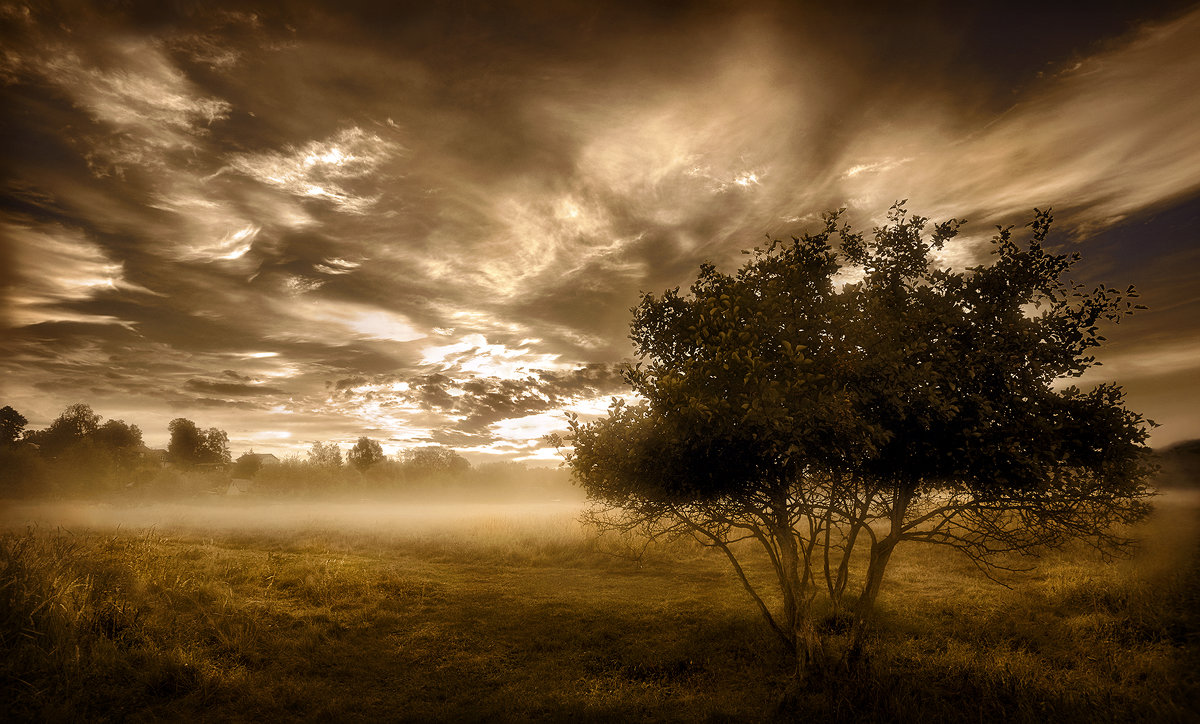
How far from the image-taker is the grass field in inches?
306

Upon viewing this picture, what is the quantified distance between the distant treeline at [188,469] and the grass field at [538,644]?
115 feet

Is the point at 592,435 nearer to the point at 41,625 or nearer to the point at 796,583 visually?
the point at 796,583

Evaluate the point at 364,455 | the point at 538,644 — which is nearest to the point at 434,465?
the point at 364,455

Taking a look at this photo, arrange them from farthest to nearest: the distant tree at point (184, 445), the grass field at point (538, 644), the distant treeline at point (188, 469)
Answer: the distant tree at point (184, 445)
the distant treeline at point (188, 469)
the grass field at point (538, 644)

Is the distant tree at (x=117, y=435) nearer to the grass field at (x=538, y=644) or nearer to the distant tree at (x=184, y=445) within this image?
the distant tree at (x=184, y=445)

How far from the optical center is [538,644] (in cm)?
1141

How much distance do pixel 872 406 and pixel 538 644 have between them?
909 cm

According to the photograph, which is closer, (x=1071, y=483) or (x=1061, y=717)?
(x=1061, y=717)

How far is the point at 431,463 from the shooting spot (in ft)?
367

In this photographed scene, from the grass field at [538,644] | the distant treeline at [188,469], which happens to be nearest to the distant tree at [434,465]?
the distant treeline at [188,469]

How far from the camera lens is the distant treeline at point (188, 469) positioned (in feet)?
153

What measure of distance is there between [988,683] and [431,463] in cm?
11493

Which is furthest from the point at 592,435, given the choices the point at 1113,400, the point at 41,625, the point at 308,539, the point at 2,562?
the point at 308,539

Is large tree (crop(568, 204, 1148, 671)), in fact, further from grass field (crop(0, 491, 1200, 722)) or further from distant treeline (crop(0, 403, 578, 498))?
distant treeline (crop(0, 403, 578, 498))
